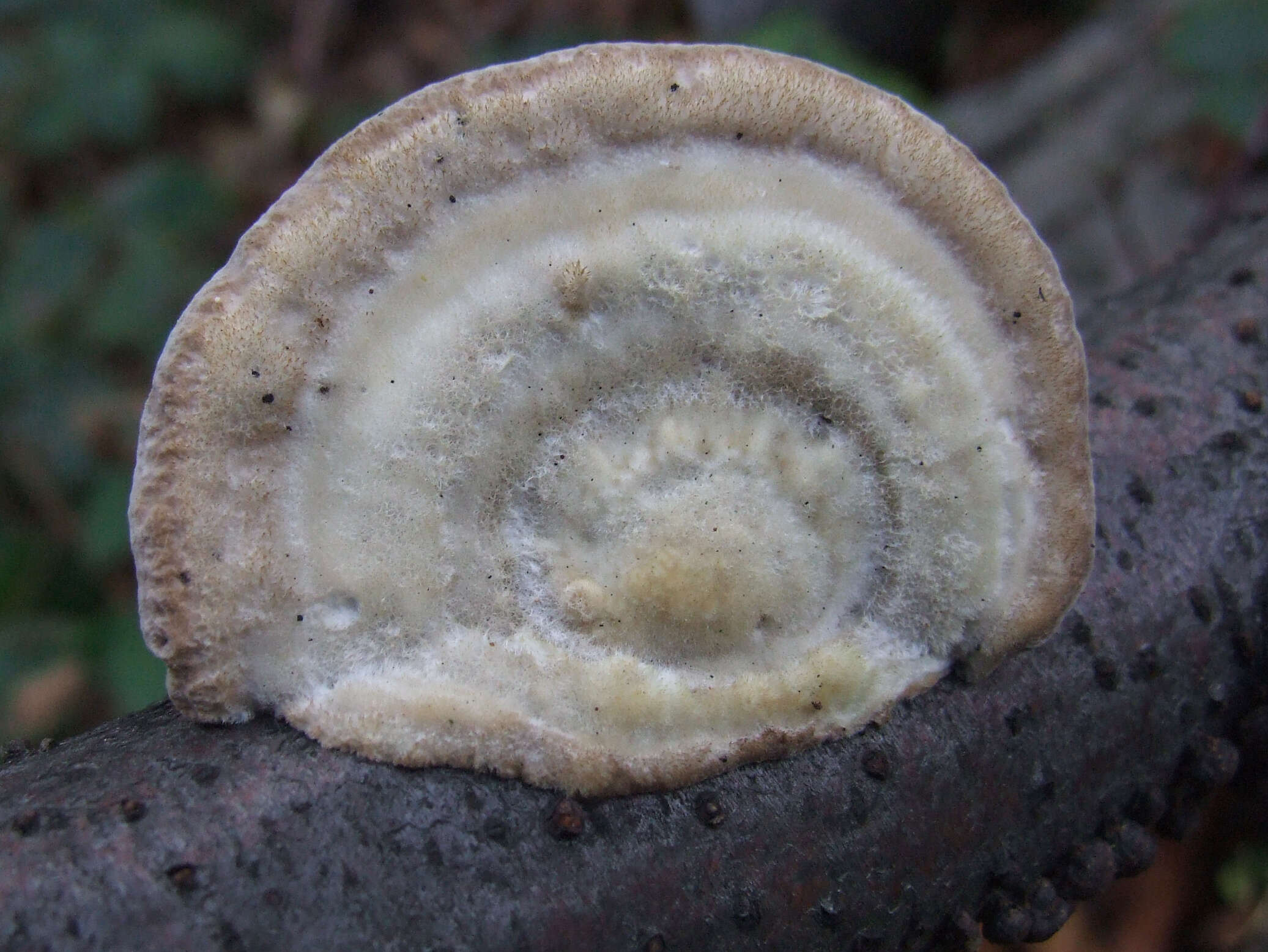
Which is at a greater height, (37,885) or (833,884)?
(37,885)

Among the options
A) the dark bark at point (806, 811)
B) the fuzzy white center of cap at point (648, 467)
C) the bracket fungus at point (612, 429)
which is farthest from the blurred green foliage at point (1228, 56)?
the fuzzy white center of cap at point (648, 467)

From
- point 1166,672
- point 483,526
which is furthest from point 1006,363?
point 483,526

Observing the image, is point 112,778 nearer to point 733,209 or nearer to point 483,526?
point 483,526

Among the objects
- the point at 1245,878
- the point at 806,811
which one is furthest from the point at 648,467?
the point at 1245,878

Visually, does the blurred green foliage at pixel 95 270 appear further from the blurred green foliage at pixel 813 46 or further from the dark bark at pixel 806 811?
the dark bark at pixel 806 811

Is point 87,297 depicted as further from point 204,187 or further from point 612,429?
point 612,429

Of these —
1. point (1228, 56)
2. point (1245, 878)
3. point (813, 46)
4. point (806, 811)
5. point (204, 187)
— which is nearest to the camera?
point (806, 811)
